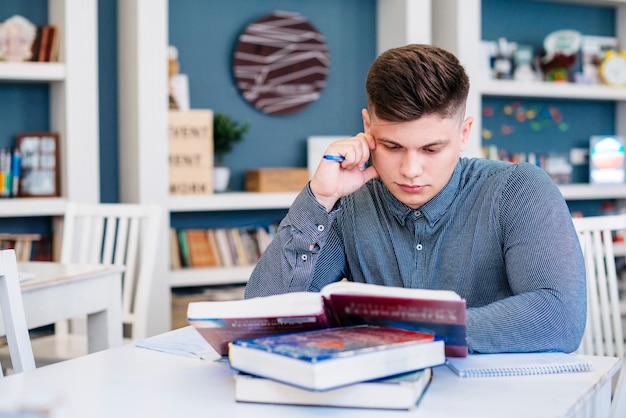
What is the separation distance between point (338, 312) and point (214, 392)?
0.20 meters

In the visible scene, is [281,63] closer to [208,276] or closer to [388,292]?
[208,276]

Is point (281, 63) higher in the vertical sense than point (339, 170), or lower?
higher

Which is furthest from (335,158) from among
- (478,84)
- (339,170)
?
(478,84)

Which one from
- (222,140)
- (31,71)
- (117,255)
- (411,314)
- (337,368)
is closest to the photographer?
(337,368)

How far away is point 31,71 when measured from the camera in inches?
133

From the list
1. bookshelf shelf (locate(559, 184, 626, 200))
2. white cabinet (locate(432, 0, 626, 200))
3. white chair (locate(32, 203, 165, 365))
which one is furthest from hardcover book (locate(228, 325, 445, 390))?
bookshelf shelf (locate(559, 184, 626, 200))

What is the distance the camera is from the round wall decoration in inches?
158

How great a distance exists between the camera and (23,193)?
348cm

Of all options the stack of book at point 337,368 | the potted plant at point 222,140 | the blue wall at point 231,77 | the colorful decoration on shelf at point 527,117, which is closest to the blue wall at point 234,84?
the blue wall at point 231,77

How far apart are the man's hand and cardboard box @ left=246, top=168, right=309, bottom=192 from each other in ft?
7.50

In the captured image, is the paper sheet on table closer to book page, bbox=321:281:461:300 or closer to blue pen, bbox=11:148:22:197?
book page, bbox=321:281:461:300

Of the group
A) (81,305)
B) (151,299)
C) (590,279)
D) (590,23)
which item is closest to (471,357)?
(590,279)

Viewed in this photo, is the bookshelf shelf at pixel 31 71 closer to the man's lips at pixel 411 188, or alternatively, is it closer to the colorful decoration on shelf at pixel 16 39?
the colorful decoration on shelf at pixel 16 39

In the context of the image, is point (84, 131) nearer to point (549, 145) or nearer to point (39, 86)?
point (39, 86)
